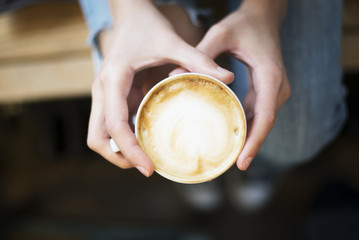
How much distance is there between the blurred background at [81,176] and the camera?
89 cm

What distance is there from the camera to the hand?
477 millimetres

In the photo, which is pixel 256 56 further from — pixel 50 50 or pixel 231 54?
pixel 50 50

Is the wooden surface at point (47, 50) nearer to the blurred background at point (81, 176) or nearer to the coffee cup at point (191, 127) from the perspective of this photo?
the blurred background at point (81, 176)

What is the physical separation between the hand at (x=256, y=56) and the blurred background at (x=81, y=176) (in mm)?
421

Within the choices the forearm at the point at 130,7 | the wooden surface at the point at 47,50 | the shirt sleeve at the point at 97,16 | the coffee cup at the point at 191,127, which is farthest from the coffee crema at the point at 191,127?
the wooden surface at the point at 47,50

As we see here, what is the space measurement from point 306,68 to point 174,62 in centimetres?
34

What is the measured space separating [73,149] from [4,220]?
481 millimetres

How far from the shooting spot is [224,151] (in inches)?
18.5

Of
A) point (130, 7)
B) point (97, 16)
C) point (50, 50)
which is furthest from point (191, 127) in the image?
point (50, 50)

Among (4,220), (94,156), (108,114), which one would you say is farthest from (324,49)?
(4,220)

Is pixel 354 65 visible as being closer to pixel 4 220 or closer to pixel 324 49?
pixel 324 49

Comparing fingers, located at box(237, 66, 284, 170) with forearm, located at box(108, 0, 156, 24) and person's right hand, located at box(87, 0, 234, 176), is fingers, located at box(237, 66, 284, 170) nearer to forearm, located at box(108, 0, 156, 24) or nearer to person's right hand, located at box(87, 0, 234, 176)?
person's right hand, located at box(87, 0, 234, 176)

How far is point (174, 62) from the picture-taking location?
483mm

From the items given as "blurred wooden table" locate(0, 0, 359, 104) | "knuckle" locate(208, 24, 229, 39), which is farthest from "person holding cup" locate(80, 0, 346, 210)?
"blurred wooden table" locate(0, 0, 359, 104)
